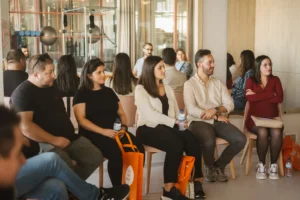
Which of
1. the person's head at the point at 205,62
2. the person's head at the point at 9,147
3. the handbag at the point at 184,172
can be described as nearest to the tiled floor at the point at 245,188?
the handbag at the point at 184,172

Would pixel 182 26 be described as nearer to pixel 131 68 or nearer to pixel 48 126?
pixel 131 68

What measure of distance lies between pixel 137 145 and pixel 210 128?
34.3 inches

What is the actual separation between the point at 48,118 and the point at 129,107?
1.44 m

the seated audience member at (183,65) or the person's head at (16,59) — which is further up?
the person's head at (16,59)

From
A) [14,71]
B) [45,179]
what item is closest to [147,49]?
[14,71]

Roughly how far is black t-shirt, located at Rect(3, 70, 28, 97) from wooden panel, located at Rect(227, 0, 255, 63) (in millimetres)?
2536

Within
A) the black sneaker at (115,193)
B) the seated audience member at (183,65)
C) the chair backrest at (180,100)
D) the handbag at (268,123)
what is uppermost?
the seated audience member at (183,65)

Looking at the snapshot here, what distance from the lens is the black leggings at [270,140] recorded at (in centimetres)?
498

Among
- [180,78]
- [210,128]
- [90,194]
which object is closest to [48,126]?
[90,194]

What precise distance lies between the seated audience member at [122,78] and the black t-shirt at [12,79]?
91cm

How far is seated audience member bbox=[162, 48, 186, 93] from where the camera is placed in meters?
5.51

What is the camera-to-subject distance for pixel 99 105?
13.7 ft

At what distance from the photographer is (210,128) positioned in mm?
4703

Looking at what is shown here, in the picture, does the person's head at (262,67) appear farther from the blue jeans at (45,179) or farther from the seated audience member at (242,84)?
the blue jeans at (45,179)
